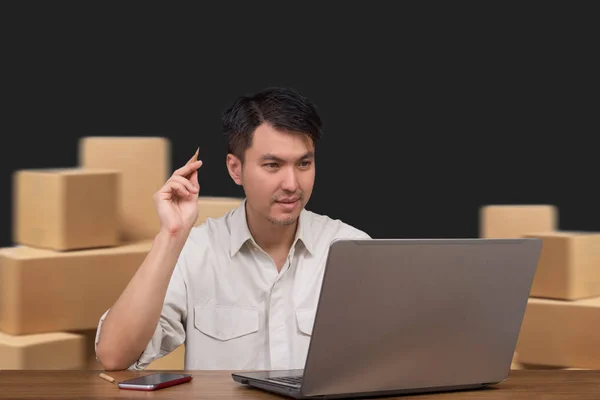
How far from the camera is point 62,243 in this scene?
3.38 m

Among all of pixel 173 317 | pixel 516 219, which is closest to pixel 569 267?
pixel 516 219

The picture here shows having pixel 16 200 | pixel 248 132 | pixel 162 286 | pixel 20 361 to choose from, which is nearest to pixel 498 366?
pixel 162 286

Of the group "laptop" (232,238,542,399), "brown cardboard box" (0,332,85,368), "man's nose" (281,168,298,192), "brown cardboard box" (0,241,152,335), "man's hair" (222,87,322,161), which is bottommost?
"brown cardboard box" (0,332,85,368)

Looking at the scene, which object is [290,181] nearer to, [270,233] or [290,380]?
[270,233]

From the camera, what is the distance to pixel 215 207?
3736 mm

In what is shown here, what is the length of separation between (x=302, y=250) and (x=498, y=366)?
0.85 m

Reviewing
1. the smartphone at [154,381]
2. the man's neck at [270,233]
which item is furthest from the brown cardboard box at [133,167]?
the smartphone at [154,381]

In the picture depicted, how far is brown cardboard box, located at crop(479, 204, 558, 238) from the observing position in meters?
4.14

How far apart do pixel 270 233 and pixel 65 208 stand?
39.5 inches

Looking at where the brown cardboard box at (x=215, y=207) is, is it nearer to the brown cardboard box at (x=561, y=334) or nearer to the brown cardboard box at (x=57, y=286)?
the brown cardboard box at (x=57, y=286)

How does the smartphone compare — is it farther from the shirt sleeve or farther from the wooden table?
the shirt sleeve

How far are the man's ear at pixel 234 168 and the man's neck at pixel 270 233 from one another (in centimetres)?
10

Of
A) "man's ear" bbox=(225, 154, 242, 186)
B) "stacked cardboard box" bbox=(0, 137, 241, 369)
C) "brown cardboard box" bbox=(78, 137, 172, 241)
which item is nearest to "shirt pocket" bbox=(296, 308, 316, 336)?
"man's ear" bbox=(225, 154, 242, 186)

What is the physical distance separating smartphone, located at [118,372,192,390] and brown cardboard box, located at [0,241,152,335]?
1.34 meters
